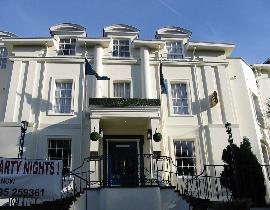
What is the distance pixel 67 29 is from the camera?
21.5 metres

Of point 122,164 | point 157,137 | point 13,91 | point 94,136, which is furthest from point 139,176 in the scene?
point 13,91

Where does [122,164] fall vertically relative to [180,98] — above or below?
below

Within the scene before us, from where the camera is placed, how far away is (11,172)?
12289 mm

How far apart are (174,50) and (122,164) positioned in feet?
28.1

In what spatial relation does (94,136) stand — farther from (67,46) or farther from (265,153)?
(265,153)

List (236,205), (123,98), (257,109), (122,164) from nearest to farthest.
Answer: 1. (236,205)
2. (122,164)
3. (123,98)
4. (257,109)

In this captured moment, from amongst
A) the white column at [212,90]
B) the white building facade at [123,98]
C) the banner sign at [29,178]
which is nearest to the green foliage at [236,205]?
the banner sign at [29,178]

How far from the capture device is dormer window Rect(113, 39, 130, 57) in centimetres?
2128

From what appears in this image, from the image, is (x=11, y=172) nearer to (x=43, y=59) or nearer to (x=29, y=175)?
(x=29, y=175)

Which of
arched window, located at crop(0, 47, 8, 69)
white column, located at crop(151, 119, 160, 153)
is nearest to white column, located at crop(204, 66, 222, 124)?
white column, located at crop(151, 119, 160, 153)

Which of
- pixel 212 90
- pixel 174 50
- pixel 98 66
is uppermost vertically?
pixel 174 50

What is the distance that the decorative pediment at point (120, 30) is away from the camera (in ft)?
71.1

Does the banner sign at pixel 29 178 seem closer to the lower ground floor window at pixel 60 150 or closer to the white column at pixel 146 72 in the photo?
the lower ground floor window at pixel 60 150

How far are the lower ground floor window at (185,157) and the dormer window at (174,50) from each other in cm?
545
